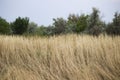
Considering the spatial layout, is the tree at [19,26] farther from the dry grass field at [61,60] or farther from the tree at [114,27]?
the dry grass field at [61,60]

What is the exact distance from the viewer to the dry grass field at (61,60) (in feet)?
16.2

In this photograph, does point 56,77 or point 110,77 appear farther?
point 56,77

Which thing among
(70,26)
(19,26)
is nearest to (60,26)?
(70,26)

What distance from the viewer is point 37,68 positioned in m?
5.50

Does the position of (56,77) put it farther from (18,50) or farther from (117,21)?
(117,21)

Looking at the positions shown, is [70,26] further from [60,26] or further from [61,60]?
[61,60]

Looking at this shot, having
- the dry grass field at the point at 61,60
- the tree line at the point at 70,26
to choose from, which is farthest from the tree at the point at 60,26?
the dry grass field at the point at 61,60

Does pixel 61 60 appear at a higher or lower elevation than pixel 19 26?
lower

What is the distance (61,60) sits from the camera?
221 inches

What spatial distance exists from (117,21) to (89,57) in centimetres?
1672

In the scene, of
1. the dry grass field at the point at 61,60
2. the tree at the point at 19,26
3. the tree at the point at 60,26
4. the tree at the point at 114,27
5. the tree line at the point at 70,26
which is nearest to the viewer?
the dry grass field at the point at 61,60

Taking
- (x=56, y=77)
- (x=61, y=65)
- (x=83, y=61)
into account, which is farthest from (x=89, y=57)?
(x=56, y=77)

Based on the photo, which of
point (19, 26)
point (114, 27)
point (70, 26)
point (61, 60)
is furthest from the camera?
point (19, 26)

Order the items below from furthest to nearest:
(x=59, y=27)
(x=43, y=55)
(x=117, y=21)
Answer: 1. (x=59, y=27)
2. (x=117, y=21)
3. (x=43, y=55)
